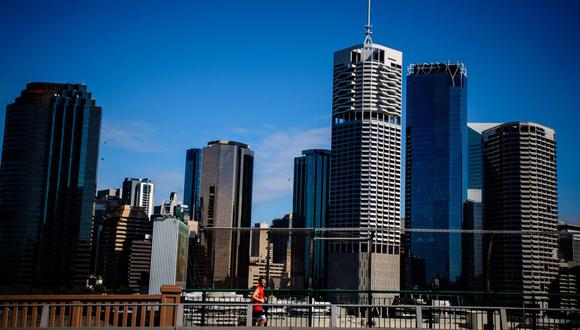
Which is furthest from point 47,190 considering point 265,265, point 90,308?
point 90,308

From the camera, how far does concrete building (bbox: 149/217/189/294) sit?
24438 millimetres

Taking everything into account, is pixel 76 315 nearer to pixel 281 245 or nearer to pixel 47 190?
pixel 281 245

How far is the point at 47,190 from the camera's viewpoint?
609ft

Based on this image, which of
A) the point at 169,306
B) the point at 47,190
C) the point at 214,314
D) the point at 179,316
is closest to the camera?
the point at 179,316

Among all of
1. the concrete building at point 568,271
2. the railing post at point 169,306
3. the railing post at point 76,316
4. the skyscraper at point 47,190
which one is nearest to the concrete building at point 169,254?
the railing post at point 169,306

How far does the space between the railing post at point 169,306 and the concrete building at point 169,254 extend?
9.77 meters

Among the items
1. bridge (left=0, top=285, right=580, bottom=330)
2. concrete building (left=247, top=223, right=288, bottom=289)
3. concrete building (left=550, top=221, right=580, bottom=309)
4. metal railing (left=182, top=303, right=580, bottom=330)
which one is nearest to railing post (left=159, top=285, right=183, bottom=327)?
bridge (left=0, top=285, right=580, bottom=330)

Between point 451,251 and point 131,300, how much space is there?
190355 millimetres

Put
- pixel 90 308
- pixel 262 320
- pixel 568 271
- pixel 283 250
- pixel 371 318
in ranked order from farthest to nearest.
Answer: pixel 568 271 → pixel 283 250 → pixel 371 318 → pixel 262 320 → pixel 90 308

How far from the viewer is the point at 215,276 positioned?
26766 millimetres

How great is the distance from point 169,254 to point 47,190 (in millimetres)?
172734

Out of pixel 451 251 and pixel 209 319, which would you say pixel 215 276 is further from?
pixel 451 251

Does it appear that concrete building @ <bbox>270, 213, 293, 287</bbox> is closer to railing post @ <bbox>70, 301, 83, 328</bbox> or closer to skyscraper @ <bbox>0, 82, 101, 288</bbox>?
railing post @ <bbox>70, 301, 83, 328</bbox>

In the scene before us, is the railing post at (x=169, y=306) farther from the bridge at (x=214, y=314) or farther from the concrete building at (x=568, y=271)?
the concrete building at (x=568, y=271)
